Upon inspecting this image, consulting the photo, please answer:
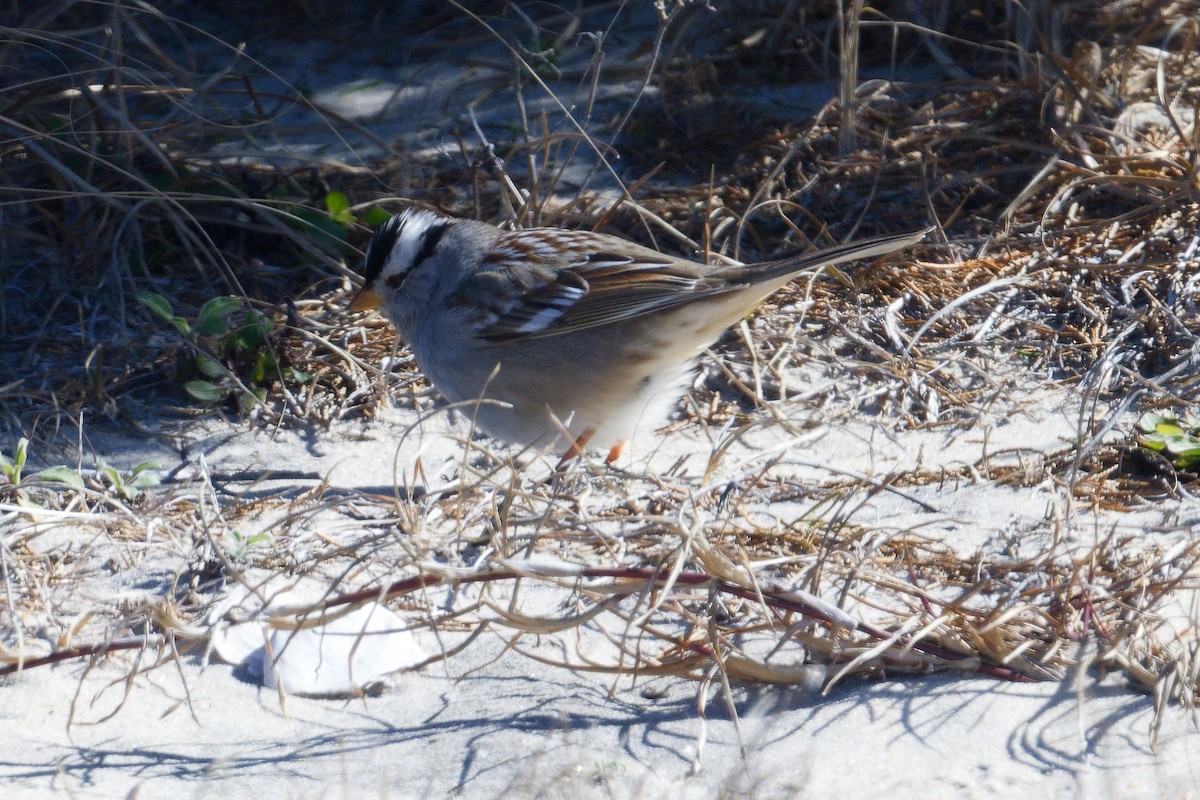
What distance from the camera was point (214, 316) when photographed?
3.97 metres

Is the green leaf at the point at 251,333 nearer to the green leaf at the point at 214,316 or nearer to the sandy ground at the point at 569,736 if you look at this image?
the green leaf at the point at 214,316

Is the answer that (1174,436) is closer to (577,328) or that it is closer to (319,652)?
(577,328)

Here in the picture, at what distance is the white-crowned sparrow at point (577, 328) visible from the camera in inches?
148

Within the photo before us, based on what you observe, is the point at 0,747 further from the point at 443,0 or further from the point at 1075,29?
the point at 1075,29

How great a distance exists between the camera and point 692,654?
8.59ft

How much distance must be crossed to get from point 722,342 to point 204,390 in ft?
6.28

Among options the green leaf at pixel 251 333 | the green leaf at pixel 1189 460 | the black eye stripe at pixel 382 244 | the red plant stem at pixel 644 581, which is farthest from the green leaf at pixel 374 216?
the green leaf at pixel 1189 460

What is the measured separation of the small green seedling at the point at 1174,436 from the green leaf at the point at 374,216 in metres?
2.92

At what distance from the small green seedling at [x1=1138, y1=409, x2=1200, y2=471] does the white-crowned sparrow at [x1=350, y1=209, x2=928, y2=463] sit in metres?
Result: 0.88

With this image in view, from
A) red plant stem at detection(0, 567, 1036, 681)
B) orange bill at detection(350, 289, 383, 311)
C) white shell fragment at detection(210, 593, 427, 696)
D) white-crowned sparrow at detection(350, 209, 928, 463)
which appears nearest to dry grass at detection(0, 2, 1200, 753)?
red plant stem at detection(0, 567, 1036, 681)

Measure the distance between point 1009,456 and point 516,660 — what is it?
1.76m

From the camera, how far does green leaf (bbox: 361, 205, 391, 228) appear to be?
15.8 ft

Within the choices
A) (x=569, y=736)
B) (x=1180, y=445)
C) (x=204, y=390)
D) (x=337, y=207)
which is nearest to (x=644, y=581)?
(x=569, y=736)

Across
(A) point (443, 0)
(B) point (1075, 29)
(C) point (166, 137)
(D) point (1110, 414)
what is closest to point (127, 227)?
(C) point (166, 137)
